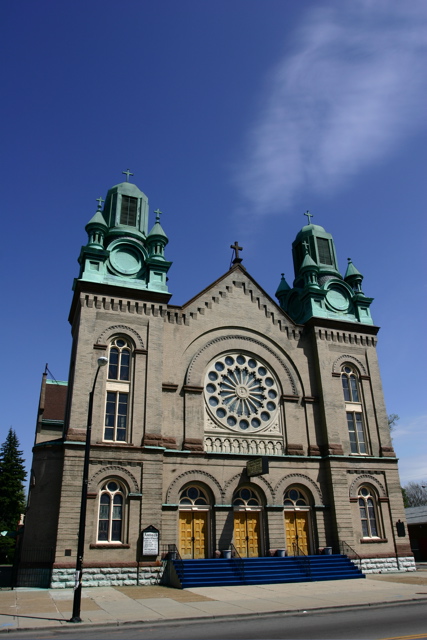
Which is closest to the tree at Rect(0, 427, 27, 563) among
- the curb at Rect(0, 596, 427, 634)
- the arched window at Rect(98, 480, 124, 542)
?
the arched window at Rect(98, 480, 124, 542)

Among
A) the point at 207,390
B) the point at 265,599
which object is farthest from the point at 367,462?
the point at 265,599

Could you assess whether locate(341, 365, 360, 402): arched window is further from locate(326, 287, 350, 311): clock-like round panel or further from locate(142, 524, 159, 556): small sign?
locate(142, 524, 159, 556): small sign

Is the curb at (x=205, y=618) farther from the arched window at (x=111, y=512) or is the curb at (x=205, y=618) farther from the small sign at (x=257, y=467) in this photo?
the arched window at (x=111, y=512)

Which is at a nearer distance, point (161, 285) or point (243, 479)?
point (243, 479)

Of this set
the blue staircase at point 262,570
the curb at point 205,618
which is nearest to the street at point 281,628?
the curb at point 205,618

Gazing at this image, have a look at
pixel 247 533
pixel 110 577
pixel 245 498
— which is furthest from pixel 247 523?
pixel 110 577

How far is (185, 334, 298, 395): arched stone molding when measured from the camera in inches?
1113

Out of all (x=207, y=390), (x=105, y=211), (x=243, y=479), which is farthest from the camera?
(x=105, y=211)

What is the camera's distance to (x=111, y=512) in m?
23.4

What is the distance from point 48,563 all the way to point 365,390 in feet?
67.2

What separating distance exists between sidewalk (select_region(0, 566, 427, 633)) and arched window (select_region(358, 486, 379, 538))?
17.8 ft

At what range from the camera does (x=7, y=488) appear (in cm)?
5453

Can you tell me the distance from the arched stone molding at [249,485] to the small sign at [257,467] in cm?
55

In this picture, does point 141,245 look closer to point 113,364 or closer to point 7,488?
point 113,364
